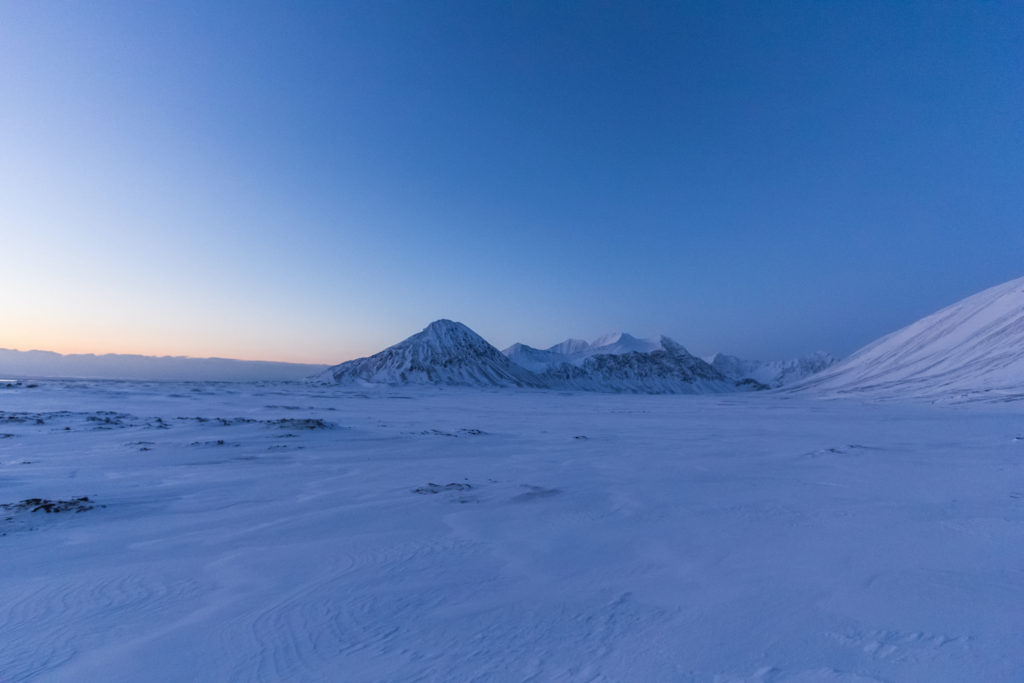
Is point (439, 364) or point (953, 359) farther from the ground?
point (439, 364)

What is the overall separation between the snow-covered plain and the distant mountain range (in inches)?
3978

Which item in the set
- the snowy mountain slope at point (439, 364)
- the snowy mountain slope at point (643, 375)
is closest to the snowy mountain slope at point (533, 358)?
the snowy mountain slope at point (643, 375)

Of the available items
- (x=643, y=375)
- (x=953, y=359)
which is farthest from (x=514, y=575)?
(x=643, y=375)

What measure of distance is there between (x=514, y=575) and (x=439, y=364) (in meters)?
118

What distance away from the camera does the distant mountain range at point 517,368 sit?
379ft

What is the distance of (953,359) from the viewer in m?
58.7

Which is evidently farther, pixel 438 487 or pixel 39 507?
pixel 438 487

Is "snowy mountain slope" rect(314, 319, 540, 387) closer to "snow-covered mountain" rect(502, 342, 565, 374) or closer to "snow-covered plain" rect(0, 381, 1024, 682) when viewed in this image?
"snow-covered mountain" rect(502, 342, 565, 374)

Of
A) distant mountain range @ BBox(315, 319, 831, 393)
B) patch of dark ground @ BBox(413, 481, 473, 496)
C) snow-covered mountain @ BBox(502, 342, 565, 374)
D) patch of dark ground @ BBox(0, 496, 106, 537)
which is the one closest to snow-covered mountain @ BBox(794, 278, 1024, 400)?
patch of dark ground @ BBox(413, 481, 473, 496)

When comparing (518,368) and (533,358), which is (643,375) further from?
(518,368)

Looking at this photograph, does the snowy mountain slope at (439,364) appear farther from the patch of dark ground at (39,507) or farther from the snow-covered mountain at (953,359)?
the patch of dark ground at (39,507)

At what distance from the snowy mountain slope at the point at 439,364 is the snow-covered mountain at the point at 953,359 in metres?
69.4

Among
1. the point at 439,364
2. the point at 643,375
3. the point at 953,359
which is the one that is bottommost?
the point at 643,375

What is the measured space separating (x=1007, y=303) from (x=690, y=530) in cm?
9142
